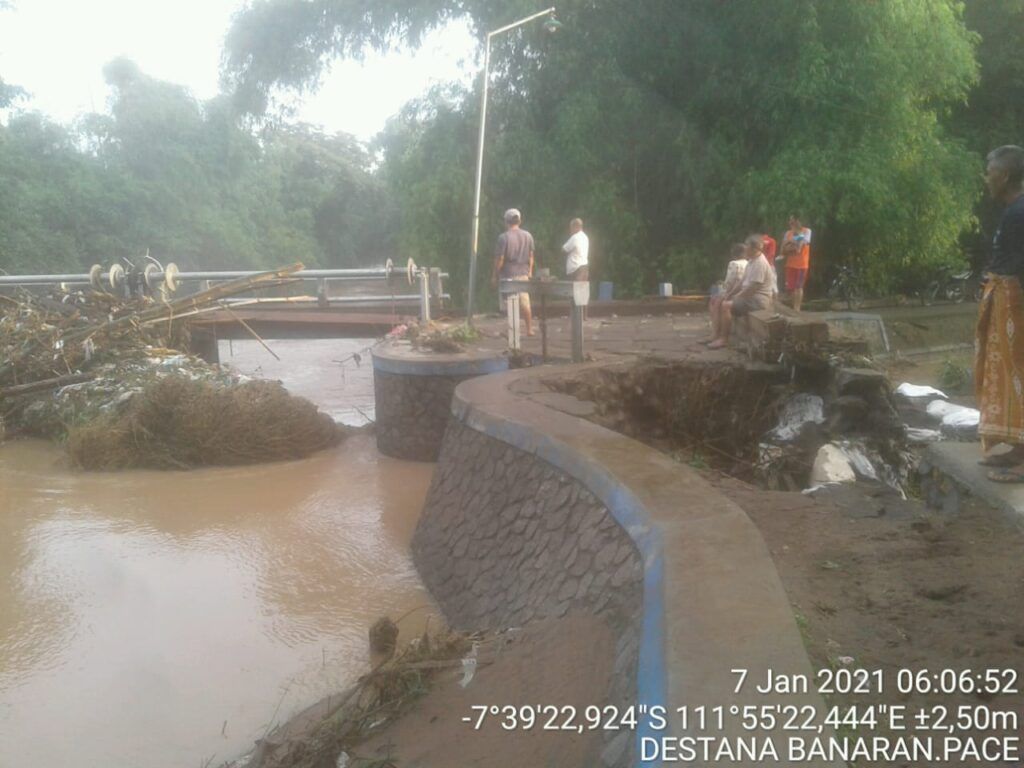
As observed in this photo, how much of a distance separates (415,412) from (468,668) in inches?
217

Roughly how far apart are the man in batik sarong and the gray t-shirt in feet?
21.5

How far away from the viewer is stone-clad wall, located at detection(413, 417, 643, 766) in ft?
11.7

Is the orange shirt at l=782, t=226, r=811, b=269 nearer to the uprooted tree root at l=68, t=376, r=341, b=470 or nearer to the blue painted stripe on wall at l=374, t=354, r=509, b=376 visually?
the blue painted stripe on wall at l=374, t=354, r=509, b=376

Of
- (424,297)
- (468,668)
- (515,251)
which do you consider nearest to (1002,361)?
(468,668)

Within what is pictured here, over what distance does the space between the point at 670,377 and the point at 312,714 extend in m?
4.80

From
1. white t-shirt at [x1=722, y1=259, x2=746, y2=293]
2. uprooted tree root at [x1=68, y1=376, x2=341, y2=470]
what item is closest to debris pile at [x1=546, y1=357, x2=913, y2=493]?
white t-shirt at [x1=722, y1=259, x2=746, y2=293]

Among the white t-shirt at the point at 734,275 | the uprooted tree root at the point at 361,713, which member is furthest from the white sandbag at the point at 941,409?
the uprooted tree root at the point at 361,713

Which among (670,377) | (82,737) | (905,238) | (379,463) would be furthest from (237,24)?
(82,737)

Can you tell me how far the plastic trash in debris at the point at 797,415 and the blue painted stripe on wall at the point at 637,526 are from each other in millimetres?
3036

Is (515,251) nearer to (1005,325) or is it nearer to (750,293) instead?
(750,293)

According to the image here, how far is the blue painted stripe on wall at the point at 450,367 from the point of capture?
9.04 metres

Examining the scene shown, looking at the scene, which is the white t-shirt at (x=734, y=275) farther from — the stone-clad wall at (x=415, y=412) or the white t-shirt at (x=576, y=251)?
the stone-clad wall at (x=415, y=412)

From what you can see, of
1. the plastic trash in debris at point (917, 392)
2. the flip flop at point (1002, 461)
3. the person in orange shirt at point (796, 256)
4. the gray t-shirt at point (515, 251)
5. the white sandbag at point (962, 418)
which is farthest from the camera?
the person in orange shirt at point (796, 256)

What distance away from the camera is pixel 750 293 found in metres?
9.62
